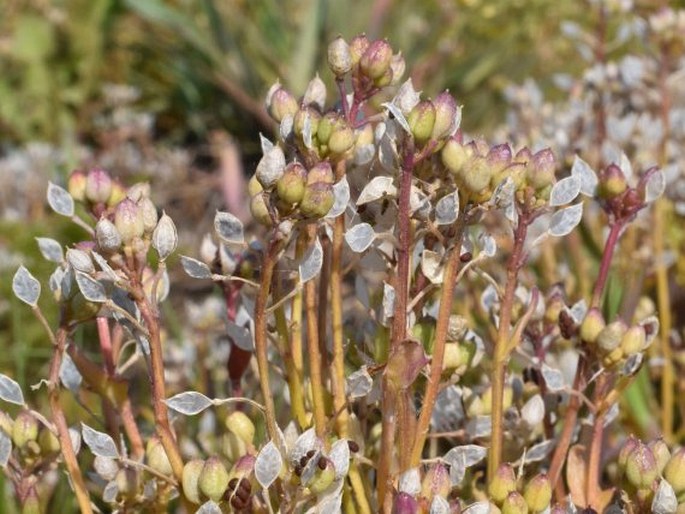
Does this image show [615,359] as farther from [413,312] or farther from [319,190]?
[319,190]

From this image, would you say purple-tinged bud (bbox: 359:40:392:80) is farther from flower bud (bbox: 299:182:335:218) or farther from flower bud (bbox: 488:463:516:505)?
flower bud (bbox: 488:463:516:505)

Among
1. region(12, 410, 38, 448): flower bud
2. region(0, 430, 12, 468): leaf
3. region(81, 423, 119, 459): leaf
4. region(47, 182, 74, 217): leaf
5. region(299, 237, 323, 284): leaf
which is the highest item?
region(47, 182, 74, 217): leaf

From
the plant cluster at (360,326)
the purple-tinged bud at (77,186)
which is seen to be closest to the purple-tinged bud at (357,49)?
the plant cluster at (360,326)

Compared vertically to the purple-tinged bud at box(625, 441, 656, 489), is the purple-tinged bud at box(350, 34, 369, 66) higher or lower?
higher

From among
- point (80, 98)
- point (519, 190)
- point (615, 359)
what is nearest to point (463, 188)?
point (519, 190)

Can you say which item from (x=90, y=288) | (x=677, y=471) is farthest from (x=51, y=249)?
(x=677, y=471)

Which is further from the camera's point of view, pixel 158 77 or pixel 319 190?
pixel 158 77

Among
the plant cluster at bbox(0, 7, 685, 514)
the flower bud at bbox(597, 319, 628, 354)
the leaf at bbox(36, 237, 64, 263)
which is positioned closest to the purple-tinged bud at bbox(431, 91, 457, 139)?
the plant cluster at bbox(0, 7, 685, 514)
